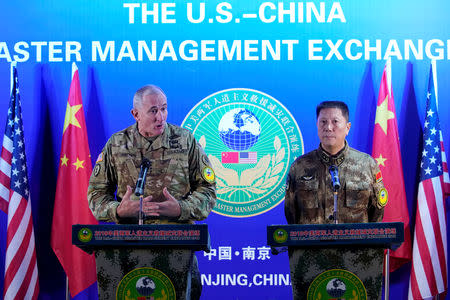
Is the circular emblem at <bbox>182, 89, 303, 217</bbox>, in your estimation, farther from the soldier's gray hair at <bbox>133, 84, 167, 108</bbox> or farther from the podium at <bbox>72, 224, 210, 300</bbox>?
the podium at <bbox>72, 224, 210, 300</bbox>

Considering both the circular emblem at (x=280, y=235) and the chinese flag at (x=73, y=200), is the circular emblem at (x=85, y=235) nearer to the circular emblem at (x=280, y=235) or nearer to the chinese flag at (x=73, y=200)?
the circular emblem at (x=280, y=235)

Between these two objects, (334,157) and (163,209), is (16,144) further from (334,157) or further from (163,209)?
(334,157)

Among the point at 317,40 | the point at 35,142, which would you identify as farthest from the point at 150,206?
the point at 317,40

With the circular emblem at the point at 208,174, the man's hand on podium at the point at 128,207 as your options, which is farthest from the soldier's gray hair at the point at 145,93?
the man's hand on podium at the point at 128,207

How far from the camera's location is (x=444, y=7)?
A: 495cm

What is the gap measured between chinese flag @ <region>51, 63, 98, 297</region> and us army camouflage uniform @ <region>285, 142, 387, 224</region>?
1.76 metres

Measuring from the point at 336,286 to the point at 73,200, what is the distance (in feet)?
8.40

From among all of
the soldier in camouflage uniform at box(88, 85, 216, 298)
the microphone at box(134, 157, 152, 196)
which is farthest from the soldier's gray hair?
the microphone at box(134, 157, 152, 196)

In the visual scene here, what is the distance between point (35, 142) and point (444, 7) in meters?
3.57

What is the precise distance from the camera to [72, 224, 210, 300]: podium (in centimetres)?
274

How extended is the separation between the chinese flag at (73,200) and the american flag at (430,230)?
2.50 meters

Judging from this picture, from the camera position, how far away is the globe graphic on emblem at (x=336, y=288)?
275cm

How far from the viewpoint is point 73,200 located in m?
4.65

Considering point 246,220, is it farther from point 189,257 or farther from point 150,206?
point 189,257
